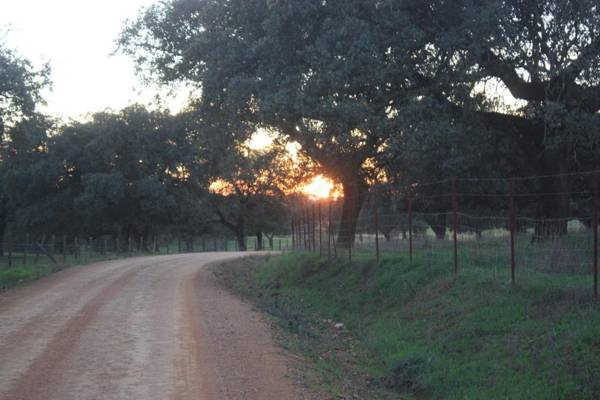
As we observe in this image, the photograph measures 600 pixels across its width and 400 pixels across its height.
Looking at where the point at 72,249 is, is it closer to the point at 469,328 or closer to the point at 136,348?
the point at 136,348

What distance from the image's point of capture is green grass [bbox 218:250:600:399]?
341 inches

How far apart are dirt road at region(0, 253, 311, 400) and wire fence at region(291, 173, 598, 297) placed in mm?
4190

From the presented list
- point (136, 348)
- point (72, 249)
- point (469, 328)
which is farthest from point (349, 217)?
point (72, 249)

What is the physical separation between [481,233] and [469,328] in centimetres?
473

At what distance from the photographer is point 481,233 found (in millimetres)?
15227

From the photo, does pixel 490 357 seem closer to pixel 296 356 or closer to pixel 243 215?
pixel 296 356

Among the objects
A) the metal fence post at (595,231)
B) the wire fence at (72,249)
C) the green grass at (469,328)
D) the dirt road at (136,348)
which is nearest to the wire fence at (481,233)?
the metal fence post at (595,231)

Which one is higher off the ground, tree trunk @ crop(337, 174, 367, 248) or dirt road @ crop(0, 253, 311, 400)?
tree trunk @ crop(337, 174, 367, 248)

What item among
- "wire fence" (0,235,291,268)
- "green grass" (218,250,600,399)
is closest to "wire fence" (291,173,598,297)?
"green grass" (218,250,600,399)

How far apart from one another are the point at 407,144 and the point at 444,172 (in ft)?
15.3

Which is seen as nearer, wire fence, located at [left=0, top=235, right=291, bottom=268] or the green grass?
the green grass

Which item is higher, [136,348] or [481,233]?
[481,233]

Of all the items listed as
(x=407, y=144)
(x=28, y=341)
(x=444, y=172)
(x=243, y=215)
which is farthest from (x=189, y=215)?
(x=28, y=341)

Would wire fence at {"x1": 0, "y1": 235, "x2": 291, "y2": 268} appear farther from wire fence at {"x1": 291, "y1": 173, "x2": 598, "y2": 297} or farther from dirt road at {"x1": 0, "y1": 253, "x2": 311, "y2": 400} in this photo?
dirt road at {"x1": 0, "y1": 253, "x2": 311, "y2": 400}
